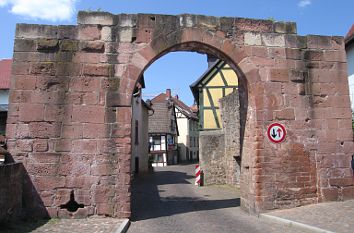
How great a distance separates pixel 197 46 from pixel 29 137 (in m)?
4.37

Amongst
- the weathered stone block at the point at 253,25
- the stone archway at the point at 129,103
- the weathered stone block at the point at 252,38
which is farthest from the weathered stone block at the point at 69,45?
the weathered stone block at the point at 252,38

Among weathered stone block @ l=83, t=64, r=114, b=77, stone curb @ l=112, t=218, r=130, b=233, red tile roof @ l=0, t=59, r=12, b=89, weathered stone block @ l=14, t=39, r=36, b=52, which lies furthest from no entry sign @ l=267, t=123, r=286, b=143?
red tile roof @ l=0, t=59, r=12, b=89

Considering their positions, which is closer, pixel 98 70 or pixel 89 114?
pixel 89 114

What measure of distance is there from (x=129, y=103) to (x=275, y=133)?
11.3ft

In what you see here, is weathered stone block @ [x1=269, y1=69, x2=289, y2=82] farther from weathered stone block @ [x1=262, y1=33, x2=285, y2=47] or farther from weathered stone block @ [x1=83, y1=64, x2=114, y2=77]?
weathered stone block @ [x1=83, y1=64, x2=114, y2=77]

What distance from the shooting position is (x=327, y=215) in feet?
23.5

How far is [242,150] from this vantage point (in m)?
9.34

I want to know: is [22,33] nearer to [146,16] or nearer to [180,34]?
[146,16]

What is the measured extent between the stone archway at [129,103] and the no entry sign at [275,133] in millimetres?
141

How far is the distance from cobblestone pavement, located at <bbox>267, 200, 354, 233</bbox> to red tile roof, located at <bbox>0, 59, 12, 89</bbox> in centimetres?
2413

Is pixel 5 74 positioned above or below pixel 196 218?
above

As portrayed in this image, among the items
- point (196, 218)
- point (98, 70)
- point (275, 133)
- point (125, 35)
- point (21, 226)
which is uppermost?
point (125, 35)

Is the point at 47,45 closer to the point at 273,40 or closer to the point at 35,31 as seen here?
the point at 35,31

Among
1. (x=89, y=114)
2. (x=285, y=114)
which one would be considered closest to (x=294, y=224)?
(x=285, y=114)
